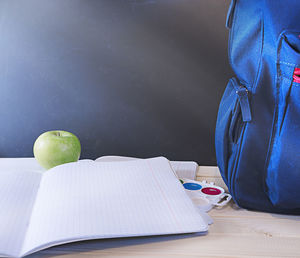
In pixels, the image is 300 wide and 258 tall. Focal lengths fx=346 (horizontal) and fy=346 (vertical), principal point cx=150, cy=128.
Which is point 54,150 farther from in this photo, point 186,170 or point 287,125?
point 287,125

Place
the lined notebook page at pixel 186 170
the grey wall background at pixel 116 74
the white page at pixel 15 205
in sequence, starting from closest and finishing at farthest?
the white page at pixel 15 205 → the lined notebook page at pixel 186 170 → the grey wall background at pixel 116 74

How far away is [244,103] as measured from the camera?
1.73 feet

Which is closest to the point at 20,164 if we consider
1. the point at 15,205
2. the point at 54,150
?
the point at 54,150

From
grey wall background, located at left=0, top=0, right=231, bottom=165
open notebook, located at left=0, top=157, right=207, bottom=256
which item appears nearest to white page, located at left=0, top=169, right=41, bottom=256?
open notebook, located at left=0, top=157, right=207, bottom=256

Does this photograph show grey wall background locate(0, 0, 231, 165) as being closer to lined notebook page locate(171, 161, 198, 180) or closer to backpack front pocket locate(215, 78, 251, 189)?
lined notebook page locate(171, 161, 198, 180)

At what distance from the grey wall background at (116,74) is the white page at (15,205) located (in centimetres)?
49

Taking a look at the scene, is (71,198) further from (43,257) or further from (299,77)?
(299,77)

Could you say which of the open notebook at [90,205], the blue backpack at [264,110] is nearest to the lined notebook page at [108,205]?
the open notebook at [90,205]

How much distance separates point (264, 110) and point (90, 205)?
0.95 feet

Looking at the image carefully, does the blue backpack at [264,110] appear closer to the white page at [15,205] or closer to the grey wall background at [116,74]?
the white page at [15,205]

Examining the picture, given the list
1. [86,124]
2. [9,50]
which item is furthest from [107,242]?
[9,50]

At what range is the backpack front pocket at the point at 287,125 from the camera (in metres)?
0.48

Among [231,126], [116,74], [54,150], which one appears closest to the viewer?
[231,126]

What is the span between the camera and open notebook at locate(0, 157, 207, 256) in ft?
1.37
